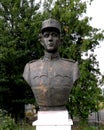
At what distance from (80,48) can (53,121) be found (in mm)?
9567

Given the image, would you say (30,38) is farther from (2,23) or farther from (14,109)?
(14,109)

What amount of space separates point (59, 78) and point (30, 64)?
2.08ft

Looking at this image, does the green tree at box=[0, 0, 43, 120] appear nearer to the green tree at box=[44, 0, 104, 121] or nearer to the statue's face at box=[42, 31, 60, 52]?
the green tree at box=[44, 0, 104, 121]

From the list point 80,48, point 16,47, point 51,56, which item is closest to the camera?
point 51,56

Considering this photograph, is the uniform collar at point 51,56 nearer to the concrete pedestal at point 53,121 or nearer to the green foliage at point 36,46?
the concrete pedestal at point 53,121

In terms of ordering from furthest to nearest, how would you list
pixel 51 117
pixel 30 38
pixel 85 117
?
1. pixel 30 38
2. pixel 85 117
3. pixel 51 117

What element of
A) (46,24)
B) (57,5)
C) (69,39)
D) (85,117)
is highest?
(57,5)

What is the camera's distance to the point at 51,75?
6.47 m

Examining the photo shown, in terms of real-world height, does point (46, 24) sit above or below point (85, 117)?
above

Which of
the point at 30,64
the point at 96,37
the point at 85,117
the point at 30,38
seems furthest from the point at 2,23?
the point at 30,64

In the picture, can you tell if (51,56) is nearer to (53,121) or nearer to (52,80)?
(52,80)

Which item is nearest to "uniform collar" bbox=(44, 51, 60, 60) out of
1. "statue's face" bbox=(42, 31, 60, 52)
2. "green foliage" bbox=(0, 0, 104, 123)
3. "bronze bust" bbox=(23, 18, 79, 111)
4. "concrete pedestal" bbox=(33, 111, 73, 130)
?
"bronze bust" bbox=(23, 18, 79, 111)

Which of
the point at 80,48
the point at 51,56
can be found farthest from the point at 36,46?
the point at 51,56

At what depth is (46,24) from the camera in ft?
21.6
